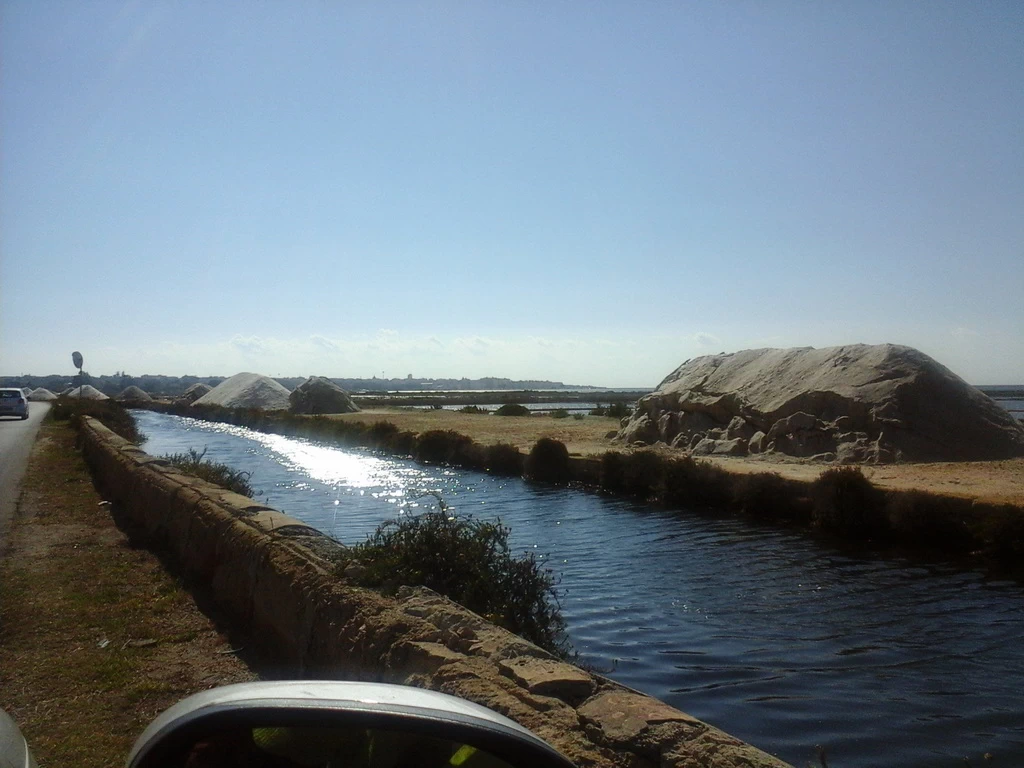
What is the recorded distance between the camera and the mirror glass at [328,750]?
2076mm

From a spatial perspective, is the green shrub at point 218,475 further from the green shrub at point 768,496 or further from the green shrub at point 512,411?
the green shrub at point 512,411

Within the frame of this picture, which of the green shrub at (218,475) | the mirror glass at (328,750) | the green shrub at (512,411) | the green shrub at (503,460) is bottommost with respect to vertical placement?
the green shrub at (503,460)

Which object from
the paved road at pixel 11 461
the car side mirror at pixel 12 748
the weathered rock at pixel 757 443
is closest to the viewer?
the car side mirror at pixel 12 748

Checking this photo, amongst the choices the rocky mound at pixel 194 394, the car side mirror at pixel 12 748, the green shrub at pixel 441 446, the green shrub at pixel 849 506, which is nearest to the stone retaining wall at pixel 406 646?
the car side mirror at pixel 12 748

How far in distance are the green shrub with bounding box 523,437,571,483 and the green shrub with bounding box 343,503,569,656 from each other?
49.4 feet

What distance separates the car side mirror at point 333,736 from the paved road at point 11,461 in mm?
9369

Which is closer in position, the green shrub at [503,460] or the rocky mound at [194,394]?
the green shrub at [503,460]

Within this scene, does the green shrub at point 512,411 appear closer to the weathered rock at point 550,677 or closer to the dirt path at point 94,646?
the dirt path at point 94,646

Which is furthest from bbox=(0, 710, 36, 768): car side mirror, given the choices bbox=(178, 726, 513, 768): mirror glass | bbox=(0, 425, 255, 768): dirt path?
bbox=(0, 425, 255, 768): dirt path

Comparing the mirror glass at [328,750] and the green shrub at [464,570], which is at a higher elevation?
the mirror glass at [328,750]

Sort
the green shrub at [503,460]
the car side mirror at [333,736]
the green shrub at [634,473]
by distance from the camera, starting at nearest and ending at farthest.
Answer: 1. the car side mirror at [333,736]
2. the green shrub at [634,473]
3. the green shrub at [503,460]

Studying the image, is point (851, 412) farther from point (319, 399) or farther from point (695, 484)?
point (319, 399)

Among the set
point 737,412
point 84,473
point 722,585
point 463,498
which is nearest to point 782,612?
point 722,585

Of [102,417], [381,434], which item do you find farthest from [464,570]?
[102,417]
